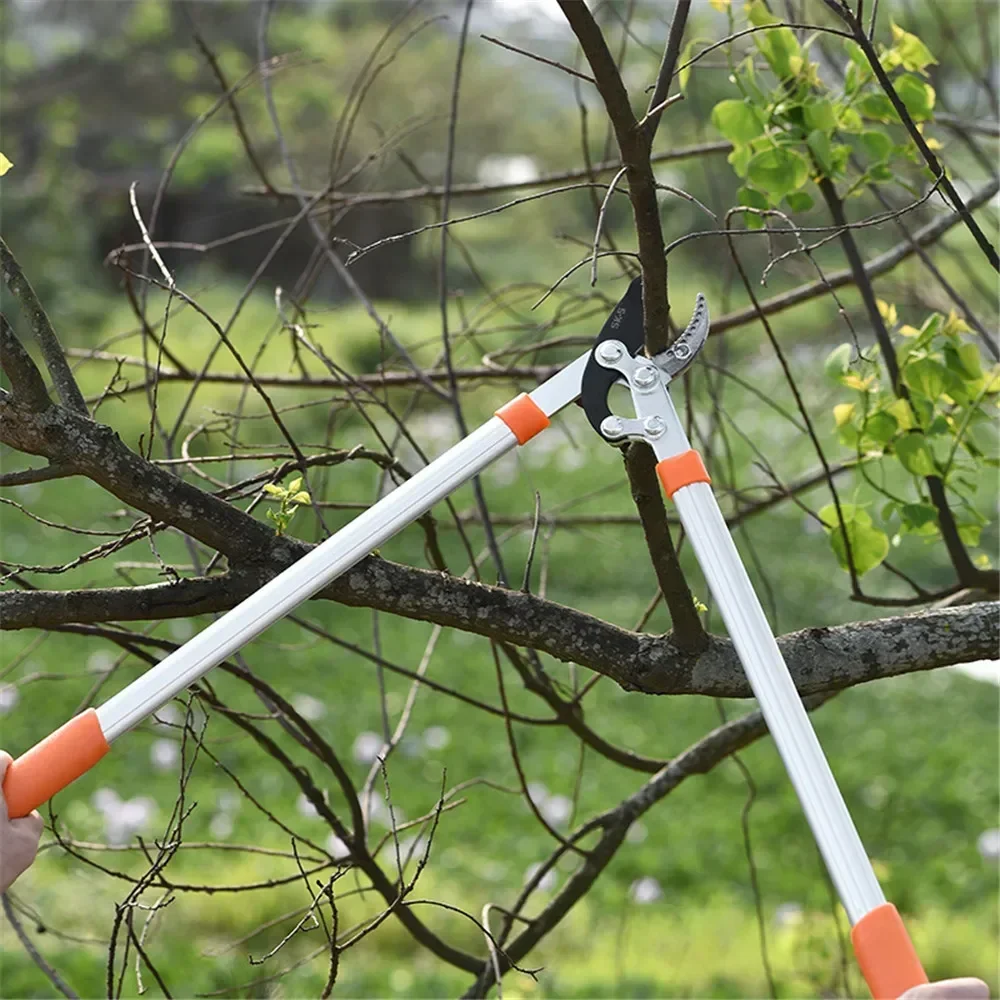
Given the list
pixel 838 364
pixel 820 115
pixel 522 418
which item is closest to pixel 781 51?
pixel 820 115

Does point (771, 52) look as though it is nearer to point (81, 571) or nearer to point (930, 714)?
point (930, 714)

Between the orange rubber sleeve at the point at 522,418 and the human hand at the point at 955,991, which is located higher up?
the orange rubber sleeve at the point at 522,418

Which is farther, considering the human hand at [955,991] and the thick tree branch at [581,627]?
the thick tree branch at [581,627]

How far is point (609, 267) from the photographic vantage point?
570 cm

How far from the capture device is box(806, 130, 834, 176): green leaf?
1.05 metres

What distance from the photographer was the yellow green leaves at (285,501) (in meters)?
0.79

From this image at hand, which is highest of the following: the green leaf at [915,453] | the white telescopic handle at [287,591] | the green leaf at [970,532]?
the green leaf at [915,453]

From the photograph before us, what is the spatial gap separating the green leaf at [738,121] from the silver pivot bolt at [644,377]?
402mm

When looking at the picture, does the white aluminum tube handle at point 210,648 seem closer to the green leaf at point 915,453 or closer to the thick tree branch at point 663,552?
the thick tree branch at point 663,552

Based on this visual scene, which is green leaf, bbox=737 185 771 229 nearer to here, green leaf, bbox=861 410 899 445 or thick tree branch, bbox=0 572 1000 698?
green leaf, bbox=861 410 899 445

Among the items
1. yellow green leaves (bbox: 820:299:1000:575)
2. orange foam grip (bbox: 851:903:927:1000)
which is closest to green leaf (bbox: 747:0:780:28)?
yellow green leaves (bbox: 820:299:1000:575)

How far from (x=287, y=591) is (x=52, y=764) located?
154 millimetres

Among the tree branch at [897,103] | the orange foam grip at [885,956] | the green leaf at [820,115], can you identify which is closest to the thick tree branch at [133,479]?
the orange foam grip at [885,956]

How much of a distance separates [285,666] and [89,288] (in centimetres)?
459
